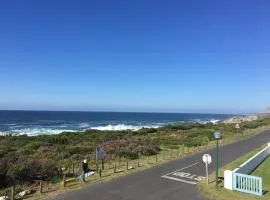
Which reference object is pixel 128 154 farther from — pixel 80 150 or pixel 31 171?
pixel 31 171

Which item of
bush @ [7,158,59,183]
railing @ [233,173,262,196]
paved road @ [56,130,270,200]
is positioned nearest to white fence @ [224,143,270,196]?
railing @ [233,173,262,196]

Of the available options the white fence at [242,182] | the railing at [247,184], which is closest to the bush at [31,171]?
the white fence at [242,182]

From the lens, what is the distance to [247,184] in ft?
51.7

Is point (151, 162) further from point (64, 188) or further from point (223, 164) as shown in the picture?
point (64, 188)

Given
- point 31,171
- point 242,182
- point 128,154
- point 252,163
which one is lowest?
point 128,154

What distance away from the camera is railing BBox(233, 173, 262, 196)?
15196 millimetres

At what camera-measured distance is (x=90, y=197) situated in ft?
47.5

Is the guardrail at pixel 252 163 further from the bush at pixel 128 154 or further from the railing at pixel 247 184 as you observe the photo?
the bush at pixel 128 154

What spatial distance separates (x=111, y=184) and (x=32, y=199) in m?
4.66

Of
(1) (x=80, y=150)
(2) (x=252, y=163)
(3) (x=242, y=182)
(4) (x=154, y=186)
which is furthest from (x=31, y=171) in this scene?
(2) (x=252, y=163)

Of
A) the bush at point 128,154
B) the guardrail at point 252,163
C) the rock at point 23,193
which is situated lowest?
the rock at point 23,193

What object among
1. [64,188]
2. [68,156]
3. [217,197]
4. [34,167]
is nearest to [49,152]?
[68,156]

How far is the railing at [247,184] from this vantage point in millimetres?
15196

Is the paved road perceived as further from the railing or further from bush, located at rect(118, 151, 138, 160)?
bush, located at rect(118, 151, 138, 160)
